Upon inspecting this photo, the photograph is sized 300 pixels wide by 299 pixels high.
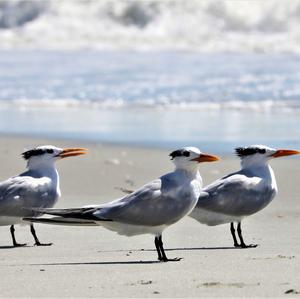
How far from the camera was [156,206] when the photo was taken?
6555mm

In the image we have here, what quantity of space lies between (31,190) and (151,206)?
120 centimetres

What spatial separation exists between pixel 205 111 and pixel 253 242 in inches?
383

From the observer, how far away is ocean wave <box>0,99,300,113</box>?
17109 mm

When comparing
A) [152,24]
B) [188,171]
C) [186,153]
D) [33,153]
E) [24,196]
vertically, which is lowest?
[152,24]

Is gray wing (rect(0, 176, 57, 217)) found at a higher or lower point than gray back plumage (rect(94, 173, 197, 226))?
lower

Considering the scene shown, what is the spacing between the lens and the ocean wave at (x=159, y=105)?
17.1 meters

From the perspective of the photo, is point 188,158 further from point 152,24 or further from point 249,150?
point 152,24

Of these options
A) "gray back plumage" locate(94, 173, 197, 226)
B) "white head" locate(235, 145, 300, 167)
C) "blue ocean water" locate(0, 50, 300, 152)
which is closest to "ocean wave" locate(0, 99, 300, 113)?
"blue ocean water" locate(0, 50, 300, 152)

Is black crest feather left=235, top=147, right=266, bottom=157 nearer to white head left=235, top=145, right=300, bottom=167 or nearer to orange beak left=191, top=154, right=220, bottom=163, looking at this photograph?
white head left=235, top=145, right=300, bottom=167

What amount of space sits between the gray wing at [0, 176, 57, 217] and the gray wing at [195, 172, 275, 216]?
110 centimetres

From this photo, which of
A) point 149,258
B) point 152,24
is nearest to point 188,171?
point 149,258

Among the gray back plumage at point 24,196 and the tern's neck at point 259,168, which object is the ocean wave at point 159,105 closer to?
the tern's neck at point 259,168

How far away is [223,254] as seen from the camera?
663 cm

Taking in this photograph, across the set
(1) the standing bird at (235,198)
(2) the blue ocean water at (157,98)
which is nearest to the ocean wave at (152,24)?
(2) the blue ocean water at (157,98)
